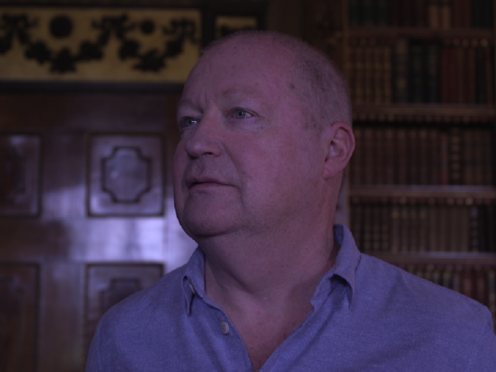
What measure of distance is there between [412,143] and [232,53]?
5.49 feet

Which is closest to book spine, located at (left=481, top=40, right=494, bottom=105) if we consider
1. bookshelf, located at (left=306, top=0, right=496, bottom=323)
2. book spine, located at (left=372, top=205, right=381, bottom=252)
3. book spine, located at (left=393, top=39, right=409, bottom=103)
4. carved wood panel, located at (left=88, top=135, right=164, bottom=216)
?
bookshelf, located at (left=306, top=0, right=496, bottom=323)

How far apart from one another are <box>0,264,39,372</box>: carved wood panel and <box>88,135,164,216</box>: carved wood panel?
457 mm

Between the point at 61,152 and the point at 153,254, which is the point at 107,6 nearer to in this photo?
the point at 61,152

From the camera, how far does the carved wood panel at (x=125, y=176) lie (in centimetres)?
264

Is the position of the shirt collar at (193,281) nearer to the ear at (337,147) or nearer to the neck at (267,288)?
the neck at (267,288)

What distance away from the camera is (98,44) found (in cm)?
268

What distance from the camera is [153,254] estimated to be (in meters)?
2.63

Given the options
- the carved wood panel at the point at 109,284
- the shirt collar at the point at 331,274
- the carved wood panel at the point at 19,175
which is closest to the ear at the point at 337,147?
the shirt collar at the point at 331,274

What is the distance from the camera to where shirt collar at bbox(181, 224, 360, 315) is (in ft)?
2.86

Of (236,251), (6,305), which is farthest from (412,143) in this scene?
(6,305)

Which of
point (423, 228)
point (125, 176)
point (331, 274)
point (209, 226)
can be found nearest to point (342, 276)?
point (331, 274)

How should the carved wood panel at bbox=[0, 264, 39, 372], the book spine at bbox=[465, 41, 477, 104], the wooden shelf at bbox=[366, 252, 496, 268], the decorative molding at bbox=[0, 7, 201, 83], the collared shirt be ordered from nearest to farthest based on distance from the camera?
1. the collared shirt
2. the wooden shelf at bbox=[366, 252, 496, 268]
3. the book spine at bbox=[465, 41, 477, 104]
4. the carved wood panel at bbox=[0, 264, 39, 372]
5. the decorative molding at bbox=[0, 7, 201, 83]

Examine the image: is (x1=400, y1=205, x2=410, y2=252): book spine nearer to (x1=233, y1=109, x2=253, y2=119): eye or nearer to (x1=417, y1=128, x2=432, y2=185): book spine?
(x1=417, y1=128, x2=432, y2=185): book spine

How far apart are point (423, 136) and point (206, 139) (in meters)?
1.76
